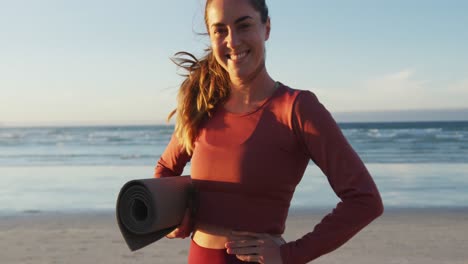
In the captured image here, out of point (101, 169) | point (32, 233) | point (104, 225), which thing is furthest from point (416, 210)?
point (101, 169)

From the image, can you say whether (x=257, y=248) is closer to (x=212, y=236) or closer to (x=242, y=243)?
(x=242, y=243)

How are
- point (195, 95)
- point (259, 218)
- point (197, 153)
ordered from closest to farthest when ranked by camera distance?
point (259, 218) < point (197, 153) < point (195, 95)

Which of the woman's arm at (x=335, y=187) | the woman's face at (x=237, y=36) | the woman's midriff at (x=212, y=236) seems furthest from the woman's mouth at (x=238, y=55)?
the woman's midriff at (x=212, y=236)

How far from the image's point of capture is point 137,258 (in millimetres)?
5688

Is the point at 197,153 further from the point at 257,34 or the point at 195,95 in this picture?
the point at 257,34

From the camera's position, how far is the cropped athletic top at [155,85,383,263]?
1.49 metres

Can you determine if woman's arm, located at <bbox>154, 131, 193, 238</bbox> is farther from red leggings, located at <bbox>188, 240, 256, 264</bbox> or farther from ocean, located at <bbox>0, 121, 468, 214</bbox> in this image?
ocean, located at <bbox>0, 121, 468, 214</bbox>

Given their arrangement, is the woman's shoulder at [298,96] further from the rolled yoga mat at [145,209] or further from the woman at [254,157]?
the rolled yoga mat at [145,209]

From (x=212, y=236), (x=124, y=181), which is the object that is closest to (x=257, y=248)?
(x=212, y=236)

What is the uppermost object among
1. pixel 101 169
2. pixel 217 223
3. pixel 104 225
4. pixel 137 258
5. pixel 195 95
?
pixel 195 95

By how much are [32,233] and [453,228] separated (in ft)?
16.4

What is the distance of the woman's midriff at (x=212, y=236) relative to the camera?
167 centimetres

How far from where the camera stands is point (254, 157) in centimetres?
162

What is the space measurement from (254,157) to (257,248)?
24 centimetres
